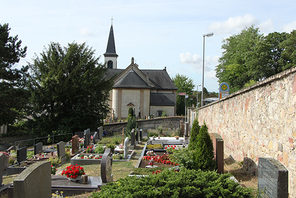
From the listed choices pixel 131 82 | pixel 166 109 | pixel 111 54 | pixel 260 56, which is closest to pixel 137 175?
pixel 260 56

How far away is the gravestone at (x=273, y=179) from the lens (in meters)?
4.25

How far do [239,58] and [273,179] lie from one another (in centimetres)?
4192

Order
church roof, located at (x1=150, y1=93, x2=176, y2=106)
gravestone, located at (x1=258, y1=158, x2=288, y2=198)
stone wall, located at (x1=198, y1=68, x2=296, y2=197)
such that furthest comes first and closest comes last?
church roof, located at (x1=150, y1=93, x2=176, y2=106) → stone wall, located at (x1=198, y1=68, x2=296, y2=197) → gravestone, located at (x1=258, y1=158, x2=288, y2=198)

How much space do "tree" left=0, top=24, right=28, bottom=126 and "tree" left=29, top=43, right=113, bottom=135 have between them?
1.63 meters

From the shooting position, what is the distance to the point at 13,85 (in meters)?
28.1

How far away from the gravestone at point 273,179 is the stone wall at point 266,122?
4.70 ft

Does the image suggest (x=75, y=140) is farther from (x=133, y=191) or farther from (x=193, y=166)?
(x=133, y=191)

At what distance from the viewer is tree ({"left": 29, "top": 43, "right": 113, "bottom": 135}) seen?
1049 inches

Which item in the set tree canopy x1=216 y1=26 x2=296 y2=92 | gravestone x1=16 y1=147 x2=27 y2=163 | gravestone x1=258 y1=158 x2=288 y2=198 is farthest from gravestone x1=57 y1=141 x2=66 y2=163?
tree canopy x1=216 y1=26 x2=296 y2=92

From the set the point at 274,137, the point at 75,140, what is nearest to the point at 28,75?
the point at 75,140

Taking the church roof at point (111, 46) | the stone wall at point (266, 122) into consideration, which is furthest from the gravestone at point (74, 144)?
the church roof at point (111, 46)

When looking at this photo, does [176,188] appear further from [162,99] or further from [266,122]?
[162,99]

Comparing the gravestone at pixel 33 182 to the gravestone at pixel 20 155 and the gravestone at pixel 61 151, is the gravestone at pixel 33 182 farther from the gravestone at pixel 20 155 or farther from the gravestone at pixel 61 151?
the gravestone at pixel 61 151

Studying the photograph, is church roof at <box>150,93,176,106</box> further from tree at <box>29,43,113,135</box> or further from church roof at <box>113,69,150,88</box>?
tree at <box>29,43,113,135</box>
